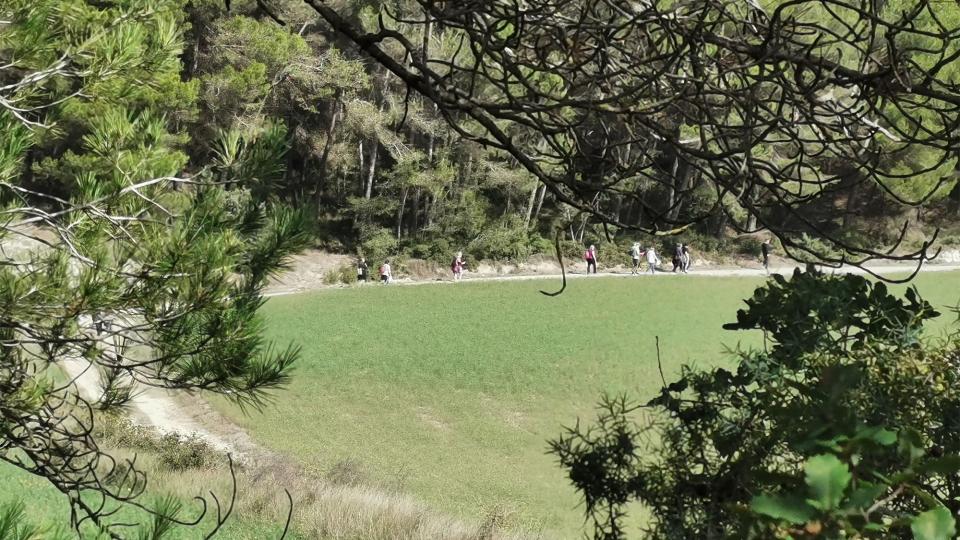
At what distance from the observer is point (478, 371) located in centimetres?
1504

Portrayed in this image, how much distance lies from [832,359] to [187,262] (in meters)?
1.84

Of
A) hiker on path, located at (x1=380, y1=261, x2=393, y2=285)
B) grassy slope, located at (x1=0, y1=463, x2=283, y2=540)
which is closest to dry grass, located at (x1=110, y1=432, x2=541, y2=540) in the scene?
grassy slope, located at (x1=0, y1=463, x2=283, y2=540)

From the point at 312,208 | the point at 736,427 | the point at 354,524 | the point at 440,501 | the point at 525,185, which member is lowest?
the point at 440,501

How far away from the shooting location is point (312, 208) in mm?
2742

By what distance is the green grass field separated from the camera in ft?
33.2

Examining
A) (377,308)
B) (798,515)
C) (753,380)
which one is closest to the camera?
(798,515)

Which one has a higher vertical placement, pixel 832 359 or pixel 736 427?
pixel 832 359

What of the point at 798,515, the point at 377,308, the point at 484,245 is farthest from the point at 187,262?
the point at 484,245

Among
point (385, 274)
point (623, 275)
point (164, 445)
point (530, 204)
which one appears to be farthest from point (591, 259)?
point (164, 445)

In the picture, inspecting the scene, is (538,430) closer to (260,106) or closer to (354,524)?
(354,524)

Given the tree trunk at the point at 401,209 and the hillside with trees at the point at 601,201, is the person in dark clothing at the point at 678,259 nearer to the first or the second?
the tree trunk at the point at 401,209

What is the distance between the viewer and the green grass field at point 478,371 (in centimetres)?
1011

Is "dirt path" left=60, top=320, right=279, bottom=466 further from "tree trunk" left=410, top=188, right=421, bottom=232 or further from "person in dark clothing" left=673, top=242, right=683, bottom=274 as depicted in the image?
"person in dark clothing" left=673, top=242, right=683, bottom=274

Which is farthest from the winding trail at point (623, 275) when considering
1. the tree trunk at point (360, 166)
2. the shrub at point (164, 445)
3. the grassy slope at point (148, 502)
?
the grassy slope at point (148, 502)
